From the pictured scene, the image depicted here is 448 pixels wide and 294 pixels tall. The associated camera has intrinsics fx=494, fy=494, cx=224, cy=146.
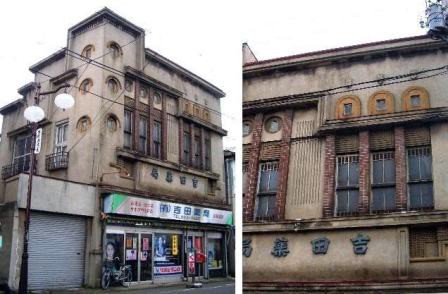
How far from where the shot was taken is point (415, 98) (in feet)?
8.99

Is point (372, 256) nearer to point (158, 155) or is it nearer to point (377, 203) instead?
point (377, 203)

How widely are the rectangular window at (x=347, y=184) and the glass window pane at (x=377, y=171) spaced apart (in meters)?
0.09

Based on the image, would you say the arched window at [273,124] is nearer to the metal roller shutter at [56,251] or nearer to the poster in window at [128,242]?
the poster in window at [128,242]

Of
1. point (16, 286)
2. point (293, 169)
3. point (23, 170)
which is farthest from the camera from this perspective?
point (293, 169)

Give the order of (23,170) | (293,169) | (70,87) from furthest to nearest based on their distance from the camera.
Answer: (293,169) → (70,87) → (23,170)

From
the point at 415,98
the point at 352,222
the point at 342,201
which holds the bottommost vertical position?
the point at 352,222

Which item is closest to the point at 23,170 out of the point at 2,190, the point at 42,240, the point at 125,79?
the point at 2,190

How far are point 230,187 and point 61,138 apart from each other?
97 cm

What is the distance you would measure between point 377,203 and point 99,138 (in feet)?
5.01

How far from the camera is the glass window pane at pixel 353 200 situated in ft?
8.93

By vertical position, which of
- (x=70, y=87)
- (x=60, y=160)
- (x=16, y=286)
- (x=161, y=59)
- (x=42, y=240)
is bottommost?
(x=16, y=286)

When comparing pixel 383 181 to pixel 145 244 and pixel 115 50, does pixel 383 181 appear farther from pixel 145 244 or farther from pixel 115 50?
pixel 115 50

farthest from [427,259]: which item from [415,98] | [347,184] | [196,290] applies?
[196,290]

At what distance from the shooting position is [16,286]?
2217 mm
